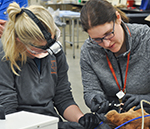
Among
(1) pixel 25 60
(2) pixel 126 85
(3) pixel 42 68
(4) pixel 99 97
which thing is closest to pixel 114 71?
(2) pixel 126 85

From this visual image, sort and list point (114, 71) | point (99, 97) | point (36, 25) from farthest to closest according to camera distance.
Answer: point (114, 71) → point (99, 97) → point (36, 25)

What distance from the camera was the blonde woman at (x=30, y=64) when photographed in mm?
1031

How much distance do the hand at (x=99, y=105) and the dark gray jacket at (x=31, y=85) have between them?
0.25 m

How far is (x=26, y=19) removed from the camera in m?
1.01

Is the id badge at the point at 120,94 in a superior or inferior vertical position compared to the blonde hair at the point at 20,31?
inferior

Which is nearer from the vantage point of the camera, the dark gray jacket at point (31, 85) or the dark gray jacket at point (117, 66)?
the dark gray jacket at point (31, 85)

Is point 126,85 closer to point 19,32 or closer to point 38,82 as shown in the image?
point 38,82

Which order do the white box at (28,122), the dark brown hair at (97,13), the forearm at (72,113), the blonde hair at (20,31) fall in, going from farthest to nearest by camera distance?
the forearm at (72,113) < the dark brown hair at (97,13) < the blonde hair at (20,31) < the white box at (28,122)

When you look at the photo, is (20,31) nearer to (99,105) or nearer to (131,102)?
(99,105)

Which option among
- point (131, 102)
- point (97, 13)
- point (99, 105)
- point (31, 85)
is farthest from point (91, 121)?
point (97, 13)

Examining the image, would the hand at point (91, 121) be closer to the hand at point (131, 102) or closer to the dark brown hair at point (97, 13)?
the hand at point (131, 102)

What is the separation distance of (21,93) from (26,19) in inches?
16.0

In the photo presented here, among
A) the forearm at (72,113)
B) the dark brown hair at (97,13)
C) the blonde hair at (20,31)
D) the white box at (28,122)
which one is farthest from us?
the forearm at (72,113)

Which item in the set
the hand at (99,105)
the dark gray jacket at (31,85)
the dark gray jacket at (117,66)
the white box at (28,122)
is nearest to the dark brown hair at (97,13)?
the dark gray jacket at (117,66)
